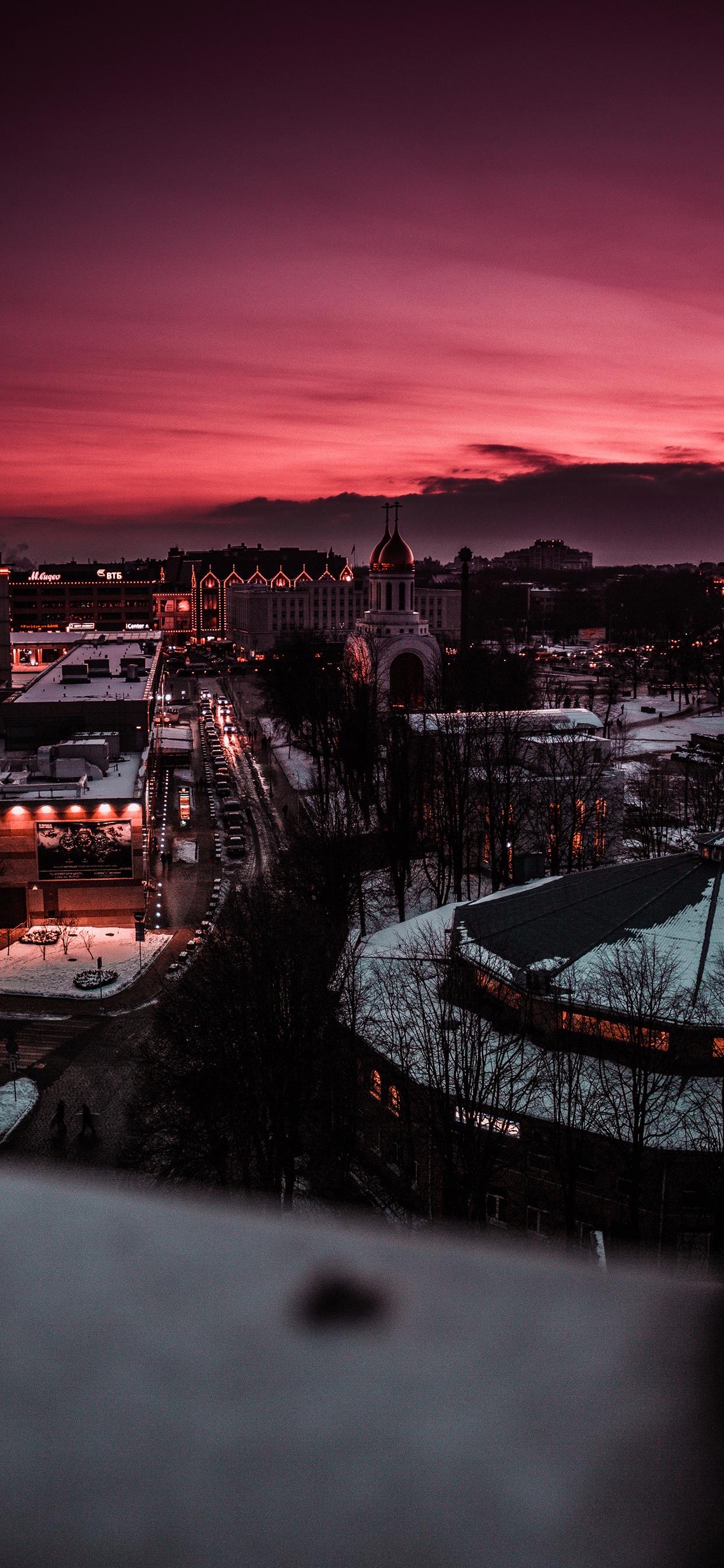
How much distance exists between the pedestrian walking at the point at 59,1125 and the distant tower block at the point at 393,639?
58.2 ft

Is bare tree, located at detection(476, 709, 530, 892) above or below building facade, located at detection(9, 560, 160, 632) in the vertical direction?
below

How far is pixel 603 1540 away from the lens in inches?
25.9

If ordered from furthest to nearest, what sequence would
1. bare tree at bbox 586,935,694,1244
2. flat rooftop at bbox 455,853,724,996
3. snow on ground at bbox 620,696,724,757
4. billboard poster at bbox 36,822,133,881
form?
snow on ground at bbox 620,696,724,757 → billboard poster at bbox 36,822,133,881 → flat rooftop at bbox 455,853,724,996 → bare tree at bbox 586,935,694,1244

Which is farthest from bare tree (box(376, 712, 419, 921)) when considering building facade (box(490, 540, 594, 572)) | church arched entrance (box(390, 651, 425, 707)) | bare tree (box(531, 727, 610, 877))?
building facade (box(490, 540, 594, 572))

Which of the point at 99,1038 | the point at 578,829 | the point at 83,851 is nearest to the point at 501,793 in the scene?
the point at 578,829

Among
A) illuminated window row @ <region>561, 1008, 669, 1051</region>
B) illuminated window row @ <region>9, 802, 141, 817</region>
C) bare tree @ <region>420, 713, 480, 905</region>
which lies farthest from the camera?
bare tree @ <region>420, 713, 480, 905</region>

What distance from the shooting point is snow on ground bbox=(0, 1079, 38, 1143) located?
8672mm

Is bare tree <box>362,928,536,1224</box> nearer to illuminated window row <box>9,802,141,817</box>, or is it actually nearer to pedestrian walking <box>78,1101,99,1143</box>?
pedestrian walking <box>78,1101,99,1143</box>

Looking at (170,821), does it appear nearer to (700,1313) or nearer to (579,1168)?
(579,1168)

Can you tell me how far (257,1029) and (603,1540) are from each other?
7.30 metres

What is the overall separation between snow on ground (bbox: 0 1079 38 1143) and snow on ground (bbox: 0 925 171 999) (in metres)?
2.07

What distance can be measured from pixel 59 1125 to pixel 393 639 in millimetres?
23141

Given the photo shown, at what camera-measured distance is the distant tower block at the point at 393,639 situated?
28.7 metres

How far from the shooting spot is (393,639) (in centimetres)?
3045
